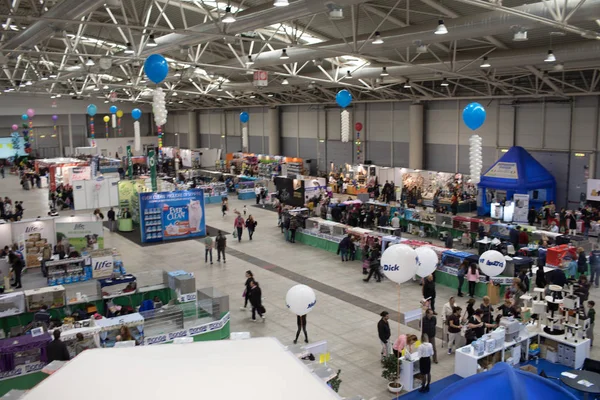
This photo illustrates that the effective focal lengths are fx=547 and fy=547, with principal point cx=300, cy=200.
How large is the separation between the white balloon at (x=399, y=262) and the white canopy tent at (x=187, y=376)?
24.1ft

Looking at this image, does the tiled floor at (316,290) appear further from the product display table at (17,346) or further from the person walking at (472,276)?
the product display table at (17,346)

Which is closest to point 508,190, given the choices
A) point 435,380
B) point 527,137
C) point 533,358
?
point 527,137

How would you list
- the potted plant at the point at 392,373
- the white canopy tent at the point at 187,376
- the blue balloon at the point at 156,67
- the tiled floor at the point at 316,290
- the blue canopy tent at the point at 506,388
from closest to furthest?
the white canopy tent at the point at 187,376
the blue canopy tent at the point at 506,388
the potted plant at the point at 392,373
the tiled floor at the point at 316,290
the blue balloon at the point at 156,67

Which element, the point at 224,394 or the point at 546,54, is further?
the point at 546,54

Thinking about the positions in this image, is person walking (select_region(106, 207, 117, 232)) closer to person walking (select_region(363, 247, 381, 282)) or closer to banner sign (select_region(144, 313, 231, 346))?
person walking (select_region(363, 247, 381, 282))

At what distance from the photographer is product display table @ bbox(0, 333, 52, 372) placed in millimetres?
9031

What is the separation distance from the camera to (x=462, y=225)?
63.9 ft

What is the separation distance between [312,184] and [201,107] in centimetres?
2685

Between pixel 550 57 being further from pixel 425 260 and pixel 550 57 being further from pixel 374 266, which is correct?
pixel 425 260

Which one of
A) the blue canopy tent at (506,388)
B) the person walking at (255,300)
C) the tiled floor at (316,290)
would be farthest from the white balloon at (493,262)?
the blue canopy tent at (506,388)

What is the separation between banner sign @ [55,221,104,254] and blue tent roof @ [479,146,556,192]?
52.7ft

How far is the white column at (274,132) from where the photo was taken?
136ft

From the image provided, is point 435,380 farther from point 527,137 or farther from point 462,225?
point 527,137

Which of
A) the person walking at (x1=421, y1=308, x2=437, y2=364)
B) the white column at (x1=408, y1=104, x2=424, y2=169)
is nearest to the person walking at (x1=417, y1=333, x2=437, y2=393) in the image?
the person walking at (x1=421, y1=308, x2=437, y2=364)
